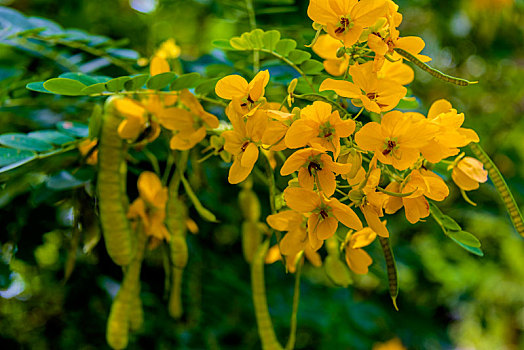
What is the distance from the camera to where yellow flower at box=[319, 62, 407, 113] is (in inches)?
21.4

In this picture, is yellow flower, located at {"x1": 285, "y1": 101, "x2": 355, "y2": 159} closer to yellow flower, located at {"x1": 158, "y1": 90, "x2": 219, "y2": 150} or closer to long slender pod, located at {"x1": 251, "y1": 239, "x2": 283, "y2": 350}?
yellow flower, located at {"x1": 158, "y1": 90, "x2": 219, "y2": 150}

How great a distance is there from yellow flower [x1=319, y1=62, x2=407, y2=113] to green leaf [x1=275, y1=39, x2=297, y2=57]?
8.5 inches

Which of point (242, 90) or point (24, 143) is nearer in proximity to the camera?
point (242, 90)

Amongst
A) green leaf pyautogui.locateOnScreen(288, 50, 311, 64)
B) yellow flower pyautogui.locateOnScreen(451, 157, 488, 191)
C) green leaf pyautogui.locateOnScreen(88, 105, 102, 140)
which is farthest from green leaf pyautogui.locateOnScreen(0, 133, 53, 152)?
yellow flower pyautogui.locateOnScreen(451, 157, 488, 191)

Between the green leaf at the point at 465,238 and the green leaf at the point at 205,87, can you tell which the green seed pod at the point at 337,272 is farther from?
the green leaf at the point at 205,87

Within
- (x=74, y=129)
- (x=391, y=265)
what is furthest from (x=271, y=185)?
(x=74, y=129)

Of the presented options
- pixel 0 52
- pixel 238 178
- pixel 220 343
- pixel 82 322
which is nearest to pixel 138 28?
pixel 0 52

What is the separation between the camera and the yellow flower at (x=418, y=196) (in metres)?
0.56

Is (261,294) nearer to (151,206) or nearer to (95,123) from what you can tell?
(151,206)

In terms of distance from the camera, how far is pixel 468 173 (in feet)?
2.14

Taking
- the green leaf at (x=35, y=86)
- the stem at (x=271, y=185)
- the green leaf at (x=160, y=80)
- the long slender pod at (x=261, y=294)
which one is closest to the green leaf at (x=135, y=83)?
the green leaf at (x=160, y=80)

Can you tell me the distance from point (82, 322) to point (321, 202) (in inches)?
41.4

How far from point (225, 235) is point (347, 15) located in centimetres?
122

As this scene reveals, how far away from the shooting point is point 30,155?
32.1 inches
